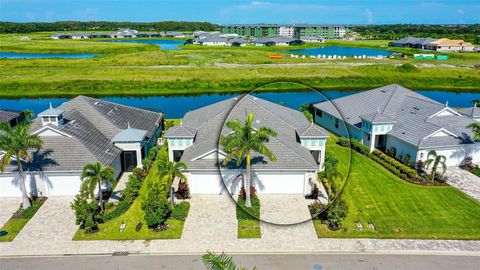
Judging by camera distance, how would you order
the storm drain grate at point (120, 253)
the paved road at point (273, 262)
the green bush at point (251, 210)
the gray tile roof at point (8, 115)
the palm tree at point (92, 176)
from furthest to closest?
the gray tile roof at point (8, 115)
the green bush at point (251, 210)
the palm tree at point (92, 176)
the storm drain grate at point (120, 253)
the paved road at point (273, 262)

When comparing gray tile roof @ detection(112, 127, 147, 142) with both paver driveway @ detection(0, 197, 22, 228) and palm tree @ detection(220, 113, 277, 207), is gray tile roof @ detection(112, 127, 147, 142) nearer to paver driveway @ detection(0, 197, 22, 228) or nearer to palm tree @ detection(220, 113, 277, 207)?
paver driveway @ detection(0, 197, 22, 228)

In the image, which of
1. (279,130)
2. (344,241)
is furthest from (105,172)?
(344,241)

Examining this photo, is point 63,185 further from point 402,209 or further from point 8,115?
point 402,209

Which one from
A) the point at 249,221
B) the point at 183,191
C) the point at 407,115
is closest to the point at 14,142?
the point at 183,191

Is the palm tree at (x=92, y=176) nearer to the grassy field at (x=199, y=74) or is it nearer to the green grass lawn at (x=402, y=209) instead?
the green grass lawn at (x=402, y=209)

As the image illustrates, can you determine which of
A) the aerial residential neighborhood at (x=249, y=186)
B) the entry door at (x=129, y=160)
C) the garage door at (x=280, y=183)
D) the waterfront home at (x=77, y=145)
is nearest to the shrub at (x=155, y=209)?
the aerial residential neighborhood at (x=249, y=186)

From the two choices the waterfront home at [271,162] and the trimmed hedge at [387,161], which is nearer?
the waterfront home at [271,162]

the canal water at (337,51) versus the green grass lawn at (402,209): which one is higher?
the canal water at (337,51)

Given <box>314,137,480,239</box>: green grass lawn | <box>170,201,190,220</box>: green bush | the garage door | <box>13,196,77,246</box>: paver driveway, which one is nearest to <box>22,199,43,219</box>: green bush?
<box>13,196,77,246</box>: paver driveway
